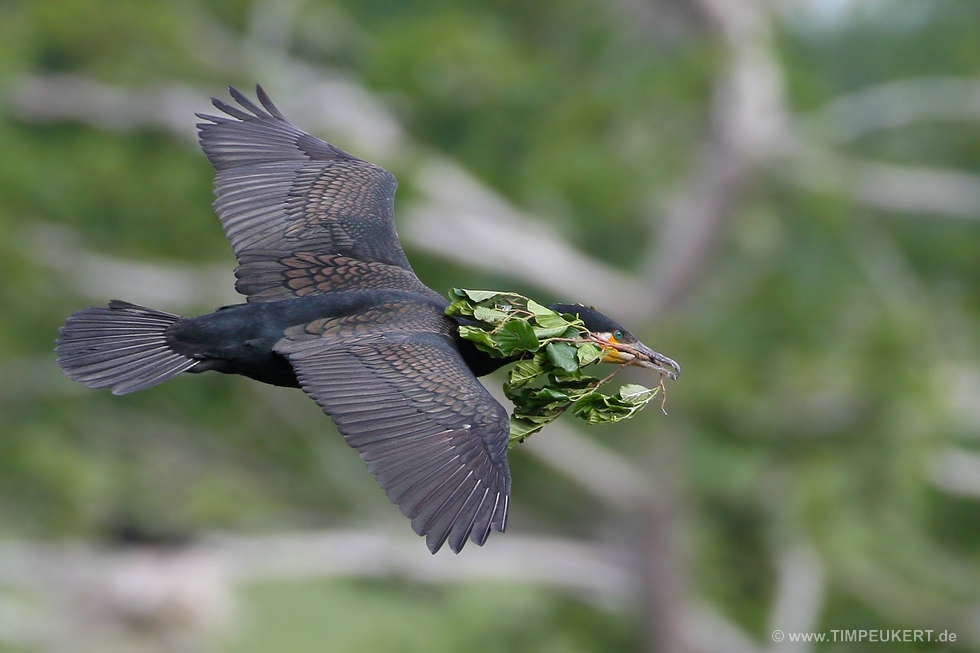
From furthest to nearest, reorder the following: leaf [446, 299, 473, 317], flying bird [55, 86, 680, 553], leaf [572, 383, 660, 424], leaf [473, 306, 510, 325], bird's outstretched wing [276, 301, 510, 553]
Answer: leaf [446, 299, 473, 317], leaf [473, 306, 510, 325], leaf [572, 383, 660, 424], flying bird [55, 86, 680, 553], bird's outstretched wing [276, 301, 510, 553]

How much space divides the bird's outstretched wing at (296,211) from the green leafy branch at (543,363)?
557mm

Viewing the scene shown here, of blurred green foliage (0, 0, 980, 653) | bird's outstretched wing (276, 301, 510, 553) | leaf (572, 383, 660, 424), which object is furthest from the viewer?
blurred green foliage (0, 0, 980, 653)

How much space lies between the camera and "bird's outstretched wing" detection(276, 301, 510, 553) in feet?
14.3

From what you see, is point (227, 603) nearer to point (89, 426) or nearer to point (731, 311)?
point (89, 426)

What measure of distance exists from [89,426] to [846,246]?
10.4 meters

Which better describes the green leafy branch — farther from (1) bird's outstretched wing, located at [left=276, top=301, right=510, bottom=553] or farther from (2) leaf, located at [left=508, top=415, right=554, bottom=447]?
(1) bird's outstretched wing, located at [left=276, top=301, right=510, bottom=553]

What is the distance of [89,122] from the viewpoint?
17.3 meters

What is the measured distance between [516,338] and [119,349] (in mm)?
1407

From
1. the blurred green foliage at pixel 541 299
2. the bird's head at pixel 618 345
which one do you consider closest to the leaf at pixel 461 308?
the bird's head at pixel 618 345

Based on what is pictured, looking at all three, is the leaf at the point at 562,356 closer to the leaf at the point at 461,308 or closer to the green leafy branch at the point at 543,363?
the green leafy branch at the point at 543,363

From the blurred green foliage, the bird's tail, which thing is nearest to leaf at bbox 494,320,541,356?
the bird's tail

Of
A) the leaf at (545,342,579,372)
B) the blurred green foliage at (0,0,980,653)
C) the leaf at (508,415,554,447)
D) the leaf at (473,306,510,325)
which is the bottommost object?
the blurred green foliage at (0,0,980,653)

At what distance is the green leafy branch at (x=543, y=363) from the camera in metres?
4.69

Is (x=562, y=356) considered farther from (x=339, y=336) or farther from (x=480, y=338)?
(x=339, y=336)
